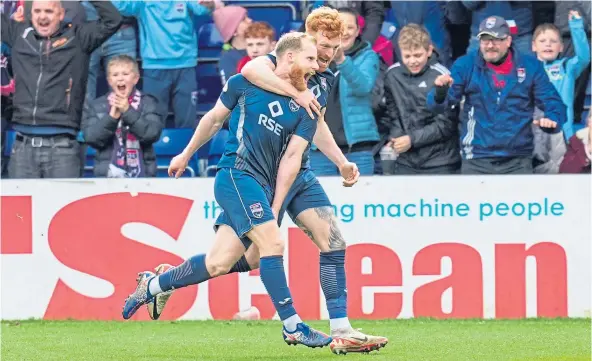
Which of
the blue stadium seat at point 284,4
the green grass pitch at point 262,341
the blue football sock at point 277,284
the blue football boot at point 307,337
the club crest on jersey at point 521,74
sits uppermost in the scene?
the blue stadium seat at point 284,4

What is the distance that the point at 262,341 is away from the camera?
29.0ft

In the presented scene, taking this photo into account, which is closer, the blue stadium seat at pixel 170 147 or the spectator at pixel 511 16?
the spectator at pixel 511 16

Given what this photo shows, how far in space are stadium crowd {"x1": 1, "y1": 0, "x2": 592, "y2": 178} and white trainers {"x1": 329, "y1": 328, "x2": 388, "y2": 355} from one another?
3.68 metres

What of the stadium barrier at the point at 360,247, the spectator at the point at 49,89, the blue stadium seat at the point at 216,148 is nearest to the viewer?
the stadium barrier at the point at 360,247

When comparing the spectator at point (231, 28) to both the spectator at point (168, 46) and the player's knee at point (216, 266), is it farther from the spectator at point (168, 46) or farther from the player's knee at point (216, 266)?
→ the player's knee at point (216, 266)

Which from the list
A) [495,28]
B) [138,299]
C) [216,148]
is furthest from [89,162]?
[138,299]

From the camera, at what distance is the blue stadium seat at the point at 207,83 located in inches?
522

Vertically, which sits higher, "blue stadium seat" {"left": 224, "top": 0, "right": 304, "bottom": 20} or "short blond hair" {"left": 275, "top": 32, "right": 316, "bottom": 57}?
"blue stadium seat" {"left": 224, "top": 0, "right": 304, "bottom": 20}

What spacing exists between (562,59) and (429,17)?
1484mm

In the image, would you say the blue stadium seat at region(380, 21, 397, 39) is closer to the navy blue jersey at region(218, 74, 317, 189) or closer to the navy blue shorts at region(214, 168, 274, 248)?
the navy blue jersey at region(218, 74, 317, 189)

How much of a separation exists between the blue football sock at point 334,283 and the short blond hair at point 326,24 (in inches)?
57.4

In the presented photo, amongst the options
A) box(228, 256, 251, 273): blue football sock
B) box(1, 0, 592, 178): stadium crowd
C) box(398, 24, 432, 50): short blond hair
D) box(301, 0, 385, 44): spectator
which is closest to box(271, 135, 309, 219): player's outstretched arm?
box(228, 256, 251, 273): blue football sock

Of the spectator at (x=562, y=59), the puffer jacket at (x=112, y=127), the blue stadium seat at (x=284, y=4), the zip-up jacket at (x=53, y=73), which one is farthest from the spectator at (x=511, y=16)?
the zip-up jacket at (x=53, y=73)

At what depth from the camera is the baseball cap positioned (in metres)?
11.1
